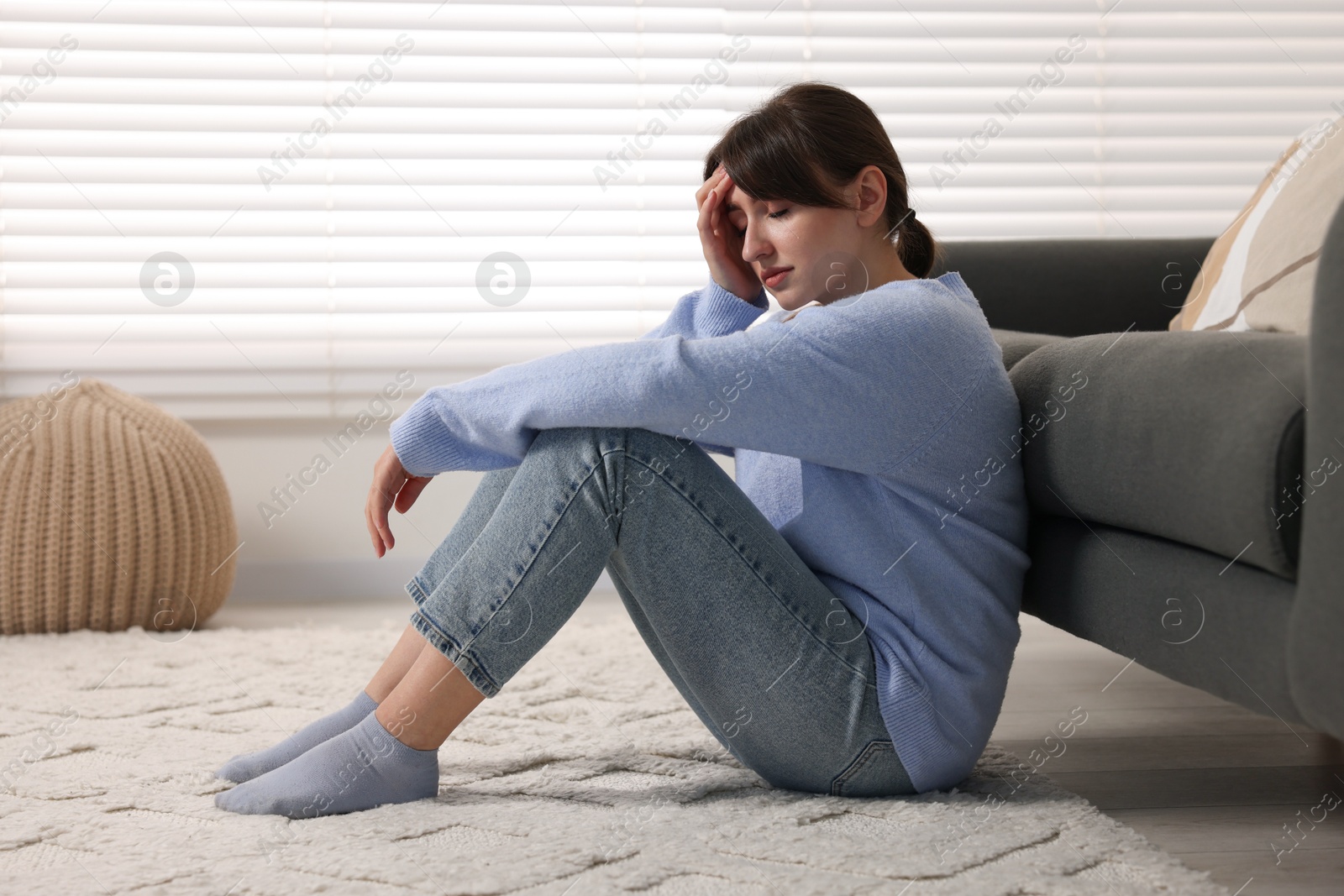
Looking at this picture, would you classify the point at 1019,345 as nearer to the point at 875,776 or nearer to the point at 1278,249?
the point at 1278,249

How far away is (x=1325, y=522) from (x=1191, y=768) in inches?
24.3

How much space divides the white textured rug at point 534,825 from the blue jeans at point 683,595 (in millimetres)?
78

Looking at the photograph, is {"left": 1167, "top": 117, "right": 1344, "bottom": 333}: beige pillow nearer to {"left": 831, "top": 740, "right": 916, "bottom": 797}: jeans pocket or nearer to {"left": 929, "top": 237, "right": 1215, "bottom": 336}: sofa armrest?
{"left": 929, "top": 237, "right": 1215, "bottom": 336}: sofa armrest

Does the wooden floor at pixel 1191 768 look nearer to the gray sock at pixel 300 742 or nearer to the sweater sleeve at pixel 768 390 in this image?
the sweater sleeve at pixel 768 390

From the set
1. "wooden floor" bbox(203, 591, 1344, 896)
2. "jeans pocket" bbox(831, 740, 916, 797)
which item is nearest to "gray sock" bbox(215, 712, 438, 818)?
"jeans pocket" bbox(831, 740, 916, 797)

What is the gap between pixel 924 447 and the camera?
0.96 meters

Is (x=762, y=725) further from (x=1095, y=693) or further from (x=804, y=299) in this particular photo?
(x=1095, y=693)

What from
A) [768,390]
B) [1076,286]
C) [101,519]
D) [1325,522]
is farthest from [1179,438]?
[101,519]

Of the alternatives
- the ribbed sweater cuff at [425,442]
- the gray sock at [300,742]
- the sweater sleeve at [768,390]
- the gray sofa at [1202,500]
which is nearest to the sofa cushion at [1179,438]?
the gray sofa at [1202,500]

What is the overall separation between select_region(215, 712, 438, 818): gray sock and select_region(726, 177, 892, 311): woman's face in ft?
1.80

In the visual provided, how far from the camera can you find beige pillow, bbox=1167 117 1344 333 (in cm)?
125

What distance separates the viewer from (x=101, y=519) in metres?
1.98

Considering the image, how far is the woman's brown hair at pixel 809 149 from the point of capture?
1.08 m

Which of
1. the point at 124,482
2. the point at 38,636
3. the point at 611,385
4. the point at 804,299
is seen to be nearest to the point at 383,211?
the point at 124,482
